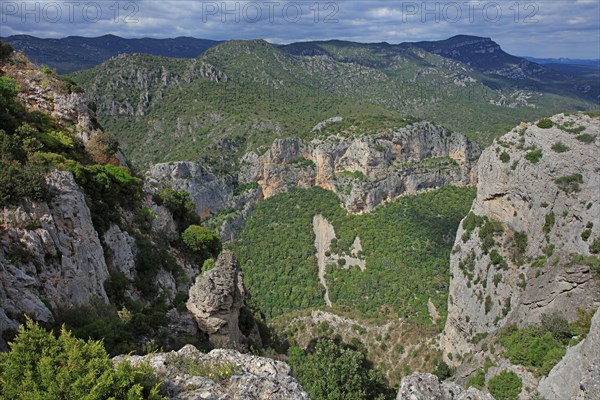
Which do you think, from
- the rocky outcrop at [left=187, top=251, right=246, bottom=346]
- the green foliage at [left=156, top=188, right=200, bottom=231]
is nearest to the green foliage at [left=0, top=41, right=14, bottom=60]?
the green foliage at [left=156, top=188, right=200, bottom=231]

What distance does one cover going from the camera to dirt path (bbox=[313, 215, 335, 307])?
66.4m

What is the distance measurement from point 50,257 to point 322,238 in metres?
61.8

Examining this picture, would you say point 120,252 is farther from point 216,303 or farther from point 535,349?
point 535,349

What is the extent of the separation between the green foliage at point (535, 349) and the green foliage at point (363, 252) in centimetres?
2477

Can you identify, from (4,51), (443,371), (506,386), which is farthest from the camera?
(443,371)

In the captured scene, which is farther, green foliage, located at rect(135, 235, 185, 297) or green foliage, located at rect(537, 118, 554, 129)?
green foliage, located at rect(537, 118, 554, 129)

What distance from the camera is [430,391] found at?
39.7ft

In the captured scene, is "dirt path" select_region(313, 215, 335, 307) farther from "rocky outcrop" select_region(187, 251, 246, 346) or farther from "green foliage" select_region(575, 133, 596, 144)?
"rocky outcrop" select_region(187, 251, 246, 346)

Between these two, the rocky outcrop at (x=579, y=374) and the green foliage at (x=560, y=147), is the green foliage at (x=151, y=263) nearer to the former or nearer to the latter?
the rocky outcrop at (x=579, y=374)

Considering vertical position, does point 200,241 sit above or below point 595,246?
above

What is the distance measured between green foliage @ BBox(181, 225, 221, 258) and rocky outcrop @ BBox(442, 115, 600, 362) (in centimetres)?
1888

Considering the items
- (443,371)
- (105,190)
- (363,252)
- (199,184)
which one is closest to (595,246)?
(443,371)

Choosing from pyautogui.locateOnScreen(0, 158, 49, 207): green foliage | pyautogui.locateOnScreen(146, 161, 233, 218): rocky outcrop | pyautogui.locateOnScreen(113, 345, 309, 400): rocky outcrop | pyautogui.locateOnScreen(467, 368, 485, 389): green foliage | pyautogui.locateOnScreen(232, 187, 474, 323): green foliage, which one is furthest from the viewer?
pyautogui.locateOnScreen(146, 161, 233, 218): rocky outcrop

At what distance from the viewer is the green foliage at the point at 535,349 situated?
19.3 metres
